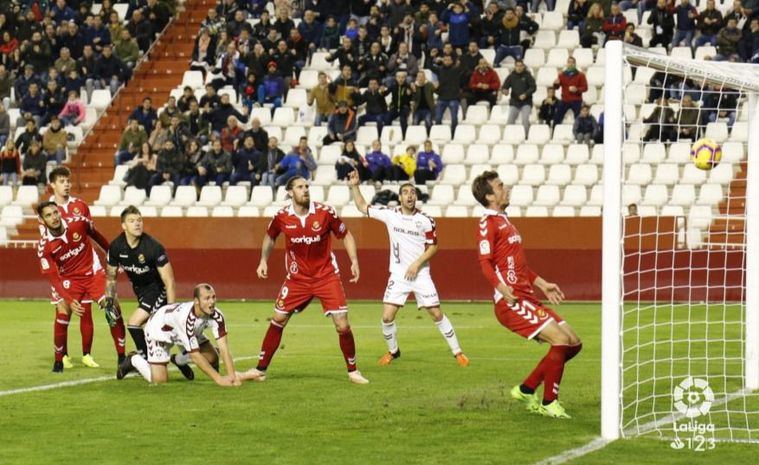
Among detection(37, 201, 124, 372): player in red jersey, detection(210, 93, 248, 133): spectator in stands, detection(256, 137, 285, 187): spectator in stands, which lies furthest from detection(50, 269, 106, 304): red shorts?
detection(210, 93, 248, 133): spectator in stands

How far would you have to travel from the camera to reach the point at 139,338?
16.6m

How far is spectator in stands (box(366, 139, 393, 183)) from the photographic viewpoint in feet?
108

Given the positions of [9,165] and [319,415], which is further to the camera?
[9,165]

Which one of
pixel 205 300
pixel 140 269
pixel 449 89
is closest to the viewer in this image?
pixel 205 300

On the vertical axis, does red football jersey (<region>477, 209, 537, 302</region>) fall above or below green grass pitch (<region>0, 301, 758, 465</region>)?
above

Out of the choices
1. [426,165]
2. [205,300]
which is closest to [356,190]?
[205,300]

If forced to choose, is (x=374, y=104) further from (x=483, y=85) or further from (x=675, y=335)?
(x=675, y=335)

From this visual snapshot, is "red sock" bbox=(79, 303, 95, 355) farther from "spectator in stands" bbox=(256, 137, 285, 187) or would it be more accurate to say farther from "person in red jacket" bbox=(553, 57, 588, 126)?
"person in red jacket" bbox=(553, 57, 588, 126)

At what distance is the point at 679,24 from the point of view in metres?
33.4

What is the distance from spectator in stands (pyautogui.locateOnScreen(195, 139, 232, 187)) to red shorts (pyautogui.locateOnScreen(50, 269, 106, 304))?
55.5 ft

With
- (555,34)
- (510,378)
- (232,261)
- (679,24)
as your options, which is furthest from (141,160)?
(510,378)

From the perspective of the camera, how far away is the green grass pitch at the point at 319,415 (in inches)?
437

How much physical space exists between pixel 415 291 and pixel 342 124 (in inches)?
643

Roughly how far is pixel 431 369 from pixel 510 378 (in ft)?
4.62
